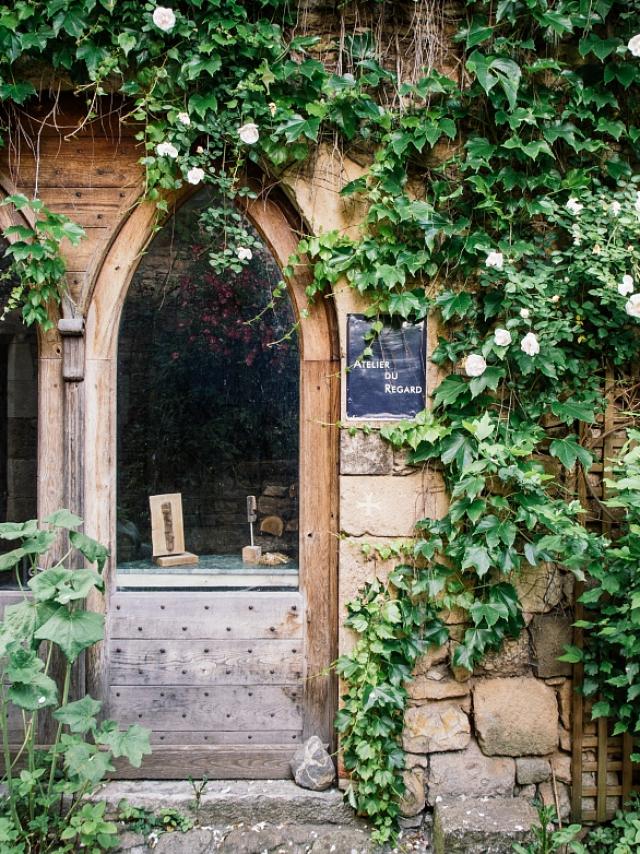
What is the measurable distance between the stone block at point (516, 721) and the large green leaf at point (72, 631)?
169cm

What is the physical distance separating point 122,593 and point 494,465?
6.02ft

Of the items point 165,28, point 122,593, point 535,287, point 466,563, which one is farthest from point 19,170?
point 466,563

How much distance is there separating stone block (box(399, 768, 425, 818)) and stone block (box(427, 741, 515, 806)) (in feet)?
0.13

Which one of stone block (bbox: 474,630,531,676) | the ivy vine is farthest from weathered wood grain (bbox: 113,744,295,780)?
stone block (bbox: 474,630,531,676)

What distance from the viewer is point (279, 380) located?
3301 millimetres

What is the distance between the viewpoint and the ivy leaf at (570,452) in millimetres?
2844

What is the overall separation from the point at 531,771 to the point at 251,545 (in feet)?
5.33

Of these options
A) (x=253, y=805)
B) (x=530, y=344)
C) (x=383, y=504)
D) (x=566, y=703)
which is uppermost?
(x=530, y=344)

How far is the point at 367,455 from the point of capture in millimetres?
3010

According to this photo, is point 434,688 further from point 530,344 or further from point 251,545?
point 530,344

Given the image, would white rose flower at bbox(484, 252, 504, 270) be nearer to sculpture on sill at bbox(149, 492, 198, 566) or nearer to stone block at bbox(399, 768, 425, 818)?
sculpture on sill at bbox(149, 492, 198, 566)

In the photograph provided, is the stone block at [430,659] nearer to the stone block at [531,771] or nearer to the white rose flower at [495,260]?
the stone block at [531,771]

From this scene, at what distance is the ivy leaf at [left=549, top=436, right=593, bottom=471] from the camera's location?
9.33ft

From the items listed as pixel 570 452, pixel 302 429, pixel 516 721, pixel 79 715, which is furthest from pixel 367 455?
pixel 79 715
